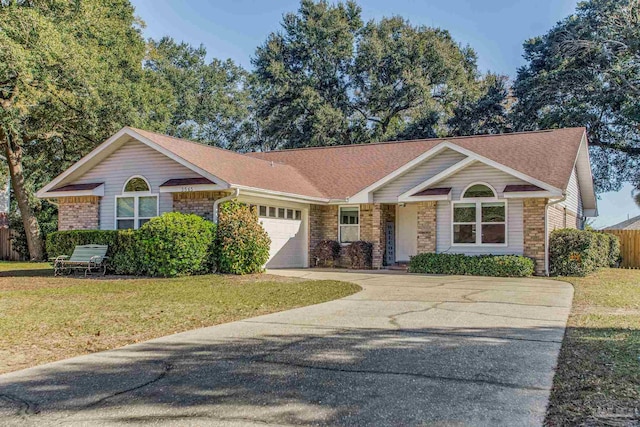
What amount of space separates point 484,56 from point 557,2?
42.9ft

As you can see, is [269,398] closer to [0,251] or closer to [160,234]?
[160,234]

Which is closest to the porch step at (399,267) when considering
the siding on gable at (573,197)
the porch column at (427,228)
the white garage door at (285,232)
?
the porch column at (427,228)

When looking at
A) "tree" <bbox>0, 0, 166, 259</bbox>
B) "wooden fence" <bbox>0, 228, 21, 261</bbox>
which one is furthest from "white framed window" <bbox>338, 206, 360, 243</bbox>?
"wooden fence" <bbox>0, 228, 21, 261</bbox>

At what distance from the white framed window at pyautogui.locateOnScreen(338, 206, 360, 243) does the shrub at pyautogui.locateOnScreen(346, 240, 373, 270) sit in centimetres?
63

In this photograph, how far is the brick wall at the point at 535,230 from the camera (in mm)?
17203

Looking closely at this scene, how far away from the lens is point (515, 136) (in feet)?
73.7

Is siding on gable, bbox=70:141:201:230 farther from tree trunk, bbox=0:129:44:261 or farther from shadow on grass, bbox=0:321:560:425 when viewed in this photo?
shadow on grass, bbox=0:321:560:425

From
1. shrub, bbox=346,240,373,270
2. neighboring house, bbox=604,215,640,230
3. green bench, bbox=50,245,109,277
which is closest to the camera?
green bench, bbox=50,245,109,277

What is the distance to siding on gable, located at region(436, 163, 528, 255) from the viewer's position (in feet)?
57.7

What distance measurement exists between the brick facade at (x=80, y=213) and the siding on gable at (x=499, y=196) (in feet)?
37.0

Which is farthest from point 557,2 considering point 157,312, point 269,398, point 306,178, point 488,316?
point 269,398

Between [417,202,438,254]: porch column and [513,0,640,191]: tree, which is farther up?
[513,0,640,191]: tree

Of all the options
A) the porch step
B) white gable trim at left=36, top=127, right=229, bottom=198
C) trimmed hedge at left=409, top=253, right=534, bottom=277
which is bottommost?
the porch step

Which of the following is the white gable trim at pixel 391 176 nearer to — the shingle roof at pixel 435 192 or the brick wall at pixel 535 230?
the shingle roof at pixel 435 192
